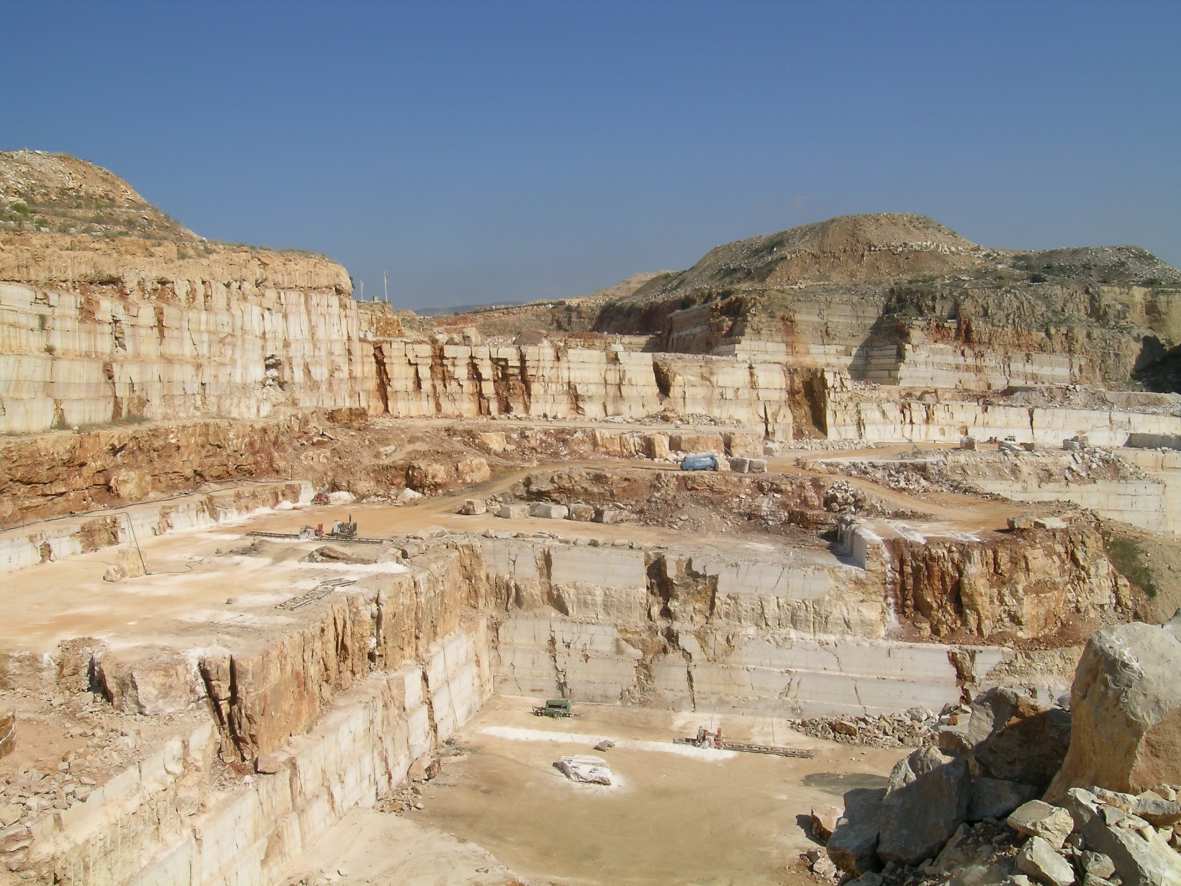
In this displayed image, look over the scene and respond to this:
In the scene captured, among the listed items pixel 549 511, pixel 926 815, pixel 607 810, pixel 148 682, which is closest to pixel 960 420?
pixel 549 511

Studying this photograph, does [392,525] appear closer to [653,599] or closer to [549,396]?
[653,599]

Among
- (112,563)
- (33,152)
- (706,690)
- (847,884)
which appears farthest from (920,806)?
(33,152)

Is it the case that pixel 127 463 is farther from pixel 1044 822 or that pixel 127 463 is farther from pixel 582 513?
pixel 1044 822

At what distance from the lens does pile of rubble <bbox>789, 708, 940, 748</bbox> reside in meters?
15.1

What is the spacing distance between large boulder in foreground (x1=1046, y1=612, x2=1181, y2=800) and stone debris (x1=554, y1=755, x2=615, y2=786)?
7435mm

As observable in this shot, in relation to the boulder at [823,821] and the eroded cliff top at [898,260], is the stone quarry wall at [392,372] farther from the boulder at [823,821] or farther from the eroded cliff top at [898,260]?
the boulder at [823,821]

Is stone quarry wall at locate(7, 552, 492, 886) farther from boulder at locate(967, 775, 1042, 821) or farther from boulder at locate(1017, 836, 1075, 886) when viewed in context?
boulder at locate(1017, 836, 1075, 886)

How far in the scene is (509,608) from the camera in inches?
670

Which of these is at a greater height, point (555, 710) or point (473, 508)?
point (473, 508)

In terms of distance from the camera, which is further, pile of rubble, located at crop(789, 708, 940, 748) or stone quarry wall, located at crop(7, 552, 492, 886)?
pile of rubble, located at crop(789, 708, 940, 748)

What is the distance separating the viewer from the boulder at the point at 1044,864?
5.74 metres

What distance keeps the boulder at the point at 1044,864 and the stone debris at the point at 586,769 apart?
319 inches

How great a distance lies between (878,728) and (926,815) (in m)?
7.73

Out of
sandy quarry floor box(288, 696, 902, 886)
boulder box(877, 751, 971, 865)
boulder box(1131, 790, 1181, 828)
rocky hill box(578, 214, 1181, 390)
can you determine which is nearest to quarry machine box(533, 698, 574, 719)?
sandy quarry floor box(288, 696, 902, 886)
